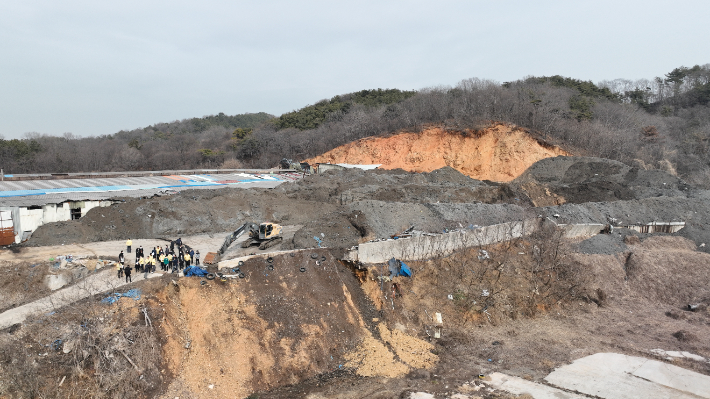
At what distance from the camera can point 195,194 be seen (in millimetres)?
29594

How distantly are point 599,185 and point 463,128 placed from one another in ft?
58.6

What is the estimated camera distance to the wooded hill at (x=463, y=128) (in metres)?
46.6

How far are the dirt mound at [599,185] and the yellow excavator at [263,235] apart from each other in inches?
699

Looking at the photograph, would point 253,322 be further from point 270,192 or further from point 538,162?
point 538,162

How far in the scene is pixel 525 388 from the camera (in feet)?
43.8

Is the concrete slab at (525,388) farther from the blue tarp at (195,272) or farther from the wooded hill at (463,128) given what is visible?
the wooded hill at (463,128)

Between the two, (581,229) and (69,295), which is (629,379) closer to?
(581,229)

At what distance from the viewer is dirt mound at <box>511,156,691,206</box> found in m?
31.4

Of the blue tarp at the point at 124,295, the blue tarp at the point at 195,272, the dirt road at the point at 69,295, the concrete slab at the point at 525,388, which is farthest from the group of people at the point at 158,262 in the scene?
the concrete slab at the point at 525,388

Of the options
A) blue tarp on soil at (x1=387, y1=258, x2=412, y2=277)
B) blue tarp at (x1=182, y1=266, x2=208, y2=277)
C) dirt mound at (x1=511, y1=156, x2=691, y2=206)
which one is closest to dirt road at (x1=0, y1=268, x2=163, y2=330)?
blue tarp at (x1=182, y1=266, x2=208, y2=277)

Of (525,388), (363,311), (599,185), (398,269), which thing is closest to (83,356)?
(363,311)

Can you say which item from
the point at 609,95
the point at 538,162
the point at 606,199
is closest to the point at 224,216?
the point at 606,199

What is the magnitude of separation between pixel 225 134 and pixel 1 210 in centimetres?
6024

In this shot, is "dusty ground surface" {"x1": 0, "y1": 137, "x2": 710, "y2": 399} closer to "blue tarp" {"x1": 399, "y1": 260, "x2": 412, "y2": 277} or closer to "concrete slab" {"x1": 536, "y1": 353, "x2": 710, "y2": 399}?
"blue tarp" {"x1": 399, "y1": 260, "x2": 412, "y2": 277}
